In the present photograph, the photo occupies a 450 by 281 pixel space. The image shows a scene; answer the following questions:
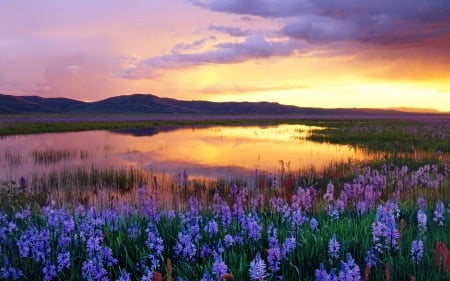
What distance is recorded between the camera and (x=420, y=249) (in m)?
4.74

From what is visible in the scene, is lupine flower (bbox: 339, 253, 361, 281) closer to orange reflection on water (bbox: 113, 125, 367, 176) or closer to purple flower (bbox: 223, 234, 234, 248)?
purple flower (bbox: 223, 234, 234, 248)

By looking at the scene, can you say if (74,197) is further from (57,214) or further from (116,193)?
(57,214)

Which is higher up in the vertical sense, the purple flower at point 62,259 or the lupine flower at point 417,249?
the lupine flower at point 417,249

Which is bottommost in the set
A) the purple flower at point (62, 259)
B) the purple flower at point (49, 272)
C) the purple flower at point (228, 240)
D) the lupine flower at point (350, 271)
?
the purple flower at point (49, 272)

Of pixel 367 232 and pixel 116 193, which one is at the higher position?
pixel 367 232

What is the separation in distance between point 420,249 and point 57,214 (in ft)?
17.8

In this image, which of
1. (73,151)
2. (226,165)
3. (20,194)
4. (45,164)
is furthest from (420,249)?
(73,151)

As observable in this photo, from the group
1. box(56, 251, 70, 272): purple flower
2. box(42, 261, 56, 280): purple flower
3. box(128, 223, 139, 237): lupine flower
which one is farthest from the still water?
box(42, 261, 56, 280): purple flower

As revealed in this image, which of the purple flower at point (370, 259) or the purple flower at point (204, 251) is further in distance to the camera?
the purple flower at point (204, 251)

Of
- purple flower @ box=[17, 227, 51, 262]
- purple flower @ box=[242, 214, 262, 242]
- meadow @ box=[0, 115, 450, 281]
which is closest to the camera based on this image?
meadow @ box=[0, 115, 450, 281]

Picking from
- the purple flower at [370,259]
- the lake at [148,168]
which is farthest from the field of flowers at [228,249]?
the lake at [148,168]

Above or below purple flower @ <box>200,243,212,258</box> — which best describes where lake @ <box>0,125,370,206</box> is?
below

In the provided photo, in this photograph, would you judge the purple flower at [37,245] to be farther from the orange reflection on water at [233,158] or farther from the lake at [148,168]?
the orange reflection on water at [233,158]

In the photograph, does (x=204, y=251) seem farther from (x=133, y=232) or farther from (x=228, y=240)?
(x=133, y=232)
